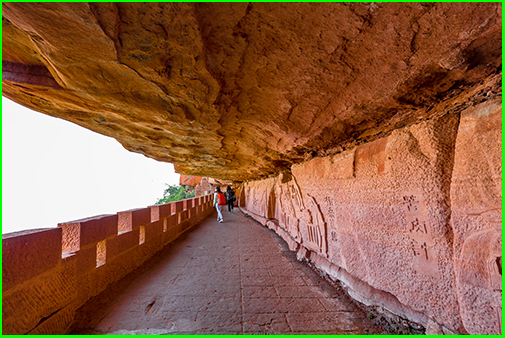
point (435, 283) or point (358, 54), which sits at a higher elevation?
point (358, 54)

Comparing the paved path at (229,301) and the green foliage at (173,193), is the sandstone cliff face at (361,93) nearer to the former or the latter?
the paved path at (229,301)

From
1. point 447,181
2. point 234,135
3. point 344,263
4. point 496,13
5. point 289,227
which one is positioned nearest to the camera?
point 496,13

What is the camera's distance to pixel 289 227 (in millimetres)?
4820

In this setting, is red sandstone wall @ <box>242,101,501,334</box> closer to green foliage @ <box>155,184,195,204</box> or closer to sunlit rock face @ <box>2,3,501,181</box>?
sunlit rock face @ <box>2,3,501,181</box>

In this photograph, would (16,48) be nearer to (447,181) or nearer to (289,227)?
(447,181)

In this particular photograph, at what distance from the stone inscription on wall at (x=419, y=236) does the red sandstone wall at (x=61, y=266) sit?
2811mm

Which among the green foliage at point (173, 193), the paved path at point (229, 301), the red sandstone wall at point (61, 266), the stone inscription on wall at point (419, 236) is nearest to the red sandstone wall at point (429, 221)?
the stone inscription on wall at point (419, 236)

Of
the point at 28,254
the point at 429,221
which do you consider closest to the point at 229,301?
the point at 28,254

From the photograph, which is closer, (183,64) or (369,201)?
(183,64)

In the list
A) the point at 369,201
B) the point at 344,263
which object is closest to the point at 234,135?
the point at 369,201

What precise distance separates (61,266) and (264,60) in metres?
2.39

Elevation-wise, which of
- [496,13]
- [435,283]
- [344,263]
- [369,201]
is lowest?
Result: [344,263]

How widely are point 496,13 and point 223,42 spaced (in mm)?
1303

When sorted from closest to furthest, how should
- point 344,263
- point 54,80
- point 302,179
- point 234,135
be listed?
point 54,80 → point 344,263 → point 234,135 → point 302,179
